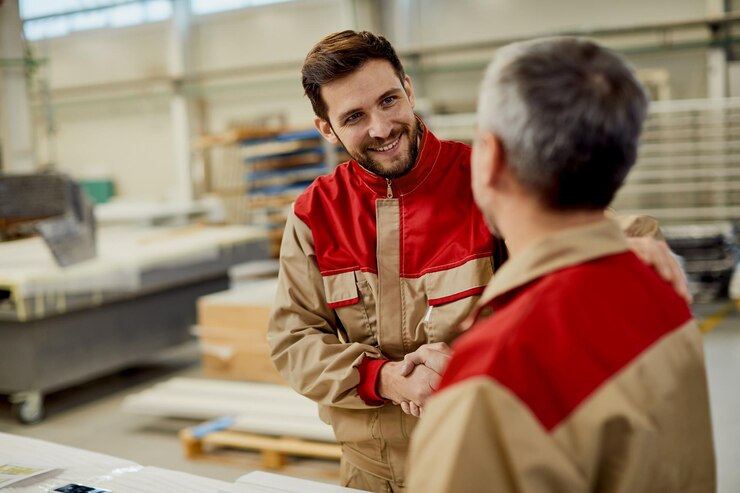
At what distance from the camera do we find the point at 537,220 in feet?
3.66

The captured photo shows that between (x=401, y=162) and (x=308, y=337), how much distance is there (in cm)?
50

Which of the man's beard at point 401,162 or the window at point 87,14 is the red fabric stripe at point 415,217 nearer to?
the man's beard at point 401,162

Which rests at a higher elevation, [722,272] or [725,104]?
[725,104]

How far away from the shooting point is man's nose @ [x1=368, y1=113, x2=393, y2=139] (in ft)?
6.30

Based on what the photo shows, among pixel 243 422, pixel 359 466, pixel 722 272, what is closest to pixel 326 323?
pixel 359 466

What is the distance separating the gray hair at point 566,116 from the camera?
1033 mm

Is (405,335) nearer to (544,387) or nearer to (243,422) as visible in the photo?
(544,387)

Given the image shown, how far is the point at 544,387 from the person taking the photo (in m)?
0.99

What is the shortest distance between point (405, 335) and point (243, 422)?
3.06m

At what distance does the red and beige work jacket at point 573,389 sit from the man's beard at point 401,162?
2.75ft

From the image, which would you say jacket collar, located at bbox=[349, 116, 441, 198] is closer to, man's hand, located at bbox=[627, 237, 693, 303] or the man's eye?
the man's eye

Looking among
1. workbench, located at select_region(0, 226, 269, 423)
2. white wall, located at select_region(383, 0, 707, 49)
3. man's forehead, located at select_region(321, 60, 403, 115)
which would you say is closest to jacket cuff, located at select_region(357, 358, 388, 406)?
man's forehead, located at select_region(321, 60, 403, 115)

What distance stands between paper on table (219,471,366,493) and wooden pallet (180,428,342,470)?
8.02 ft

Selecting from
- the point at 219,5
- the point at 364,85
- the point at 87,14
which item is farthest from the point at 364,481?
the point at 87,14
